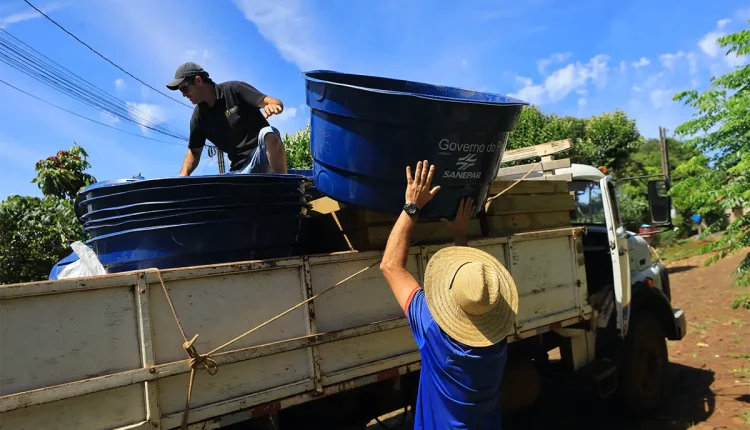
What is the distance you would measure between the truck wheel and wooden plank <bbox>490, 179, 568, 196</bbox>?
178cm

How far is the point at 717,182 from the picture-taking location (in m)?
5.95

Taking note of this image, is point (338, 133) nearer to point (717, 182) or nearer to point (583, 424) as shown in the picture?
point (583, 424)

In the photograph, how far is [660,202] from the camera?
203 inches

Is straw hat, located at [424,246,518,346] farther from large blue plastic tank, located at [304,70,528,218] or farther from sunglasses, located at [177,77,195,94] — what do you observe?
sunglasses, located at [177,77,195,94]

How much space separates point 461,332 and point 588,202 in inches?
152

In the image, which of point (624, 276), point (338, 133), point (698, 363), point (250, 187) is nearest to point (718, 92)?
point (624, 276)

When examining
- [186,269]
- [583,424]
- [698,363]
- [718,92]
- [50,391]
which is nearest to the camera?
[50,391]

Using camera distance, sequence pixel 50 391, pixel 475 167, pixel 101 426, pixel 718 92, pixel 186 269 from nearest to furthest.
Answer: pixel 50 391
pixel 101 426
pixel 186 269
pixel 475 167
pixel 718 92

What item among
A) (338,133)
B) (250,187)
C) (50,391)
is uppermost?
(338,133)

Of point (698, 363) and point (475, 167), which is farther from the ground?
point (475, 167)

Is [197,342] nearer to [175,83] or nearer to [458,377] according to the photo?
[458,377]

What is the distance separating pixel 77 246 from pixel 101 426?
950mm

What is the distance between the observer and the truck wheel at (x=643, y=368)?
4891 millimetres

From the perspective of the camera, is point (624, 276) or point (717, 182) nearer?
point (624, 276)
